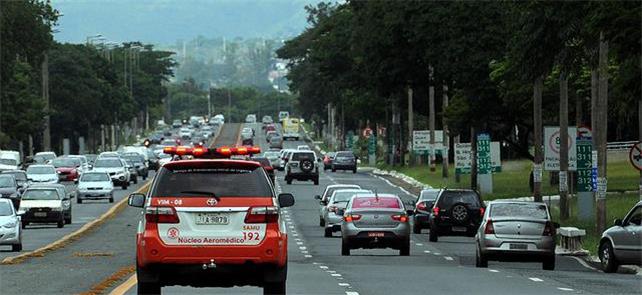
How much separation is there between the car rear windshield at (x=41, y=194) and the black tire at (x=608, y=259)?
1130 inches

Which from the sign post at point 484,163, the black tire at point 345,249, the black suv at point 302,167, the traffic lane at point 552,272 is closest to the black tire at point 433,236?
the traffic lane at point 552,272

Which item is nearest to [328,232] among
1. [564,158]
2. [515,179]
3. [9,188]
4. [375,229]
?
[564,158]

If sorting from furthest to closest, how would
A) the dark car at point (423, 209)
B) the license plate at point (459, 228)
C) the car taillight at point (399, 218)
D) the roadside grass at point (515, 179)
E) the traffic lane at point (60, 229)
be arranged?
the roadside grass at point (515, 179) < the dark car at point (423, 209) < the license plate at point (459, 228) < the traffic lane at point (60, 229) < the car taillight at point (399, 218)

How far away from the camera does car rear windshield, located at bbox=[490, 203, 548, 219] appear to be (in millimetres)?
36531

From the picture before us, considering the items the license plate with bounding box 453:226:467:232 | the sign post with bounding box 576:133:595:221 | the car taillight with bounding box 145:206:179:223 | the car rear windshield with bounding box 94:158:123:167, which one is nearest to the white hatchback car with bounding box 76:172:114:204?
the car rear windshield with bounding box 94:158:123:167

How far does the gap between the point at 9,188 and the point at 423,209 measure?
2308cm

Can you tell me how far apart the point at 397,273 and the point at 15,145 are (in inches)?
4511

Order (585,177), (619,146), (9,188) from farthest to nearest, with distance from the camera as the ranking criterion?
(619,146) < (9,188) < (585,177)

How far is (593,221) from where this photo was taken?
5350 centimetres

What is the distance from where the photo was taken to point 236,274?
21141 millimetres

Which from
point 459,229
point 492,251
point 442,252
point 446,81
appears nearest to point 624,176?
point 446,81

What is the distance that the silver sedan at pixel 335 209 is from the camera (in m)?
51.5

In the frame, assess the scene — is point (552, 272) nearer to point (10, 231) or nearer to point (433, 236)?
point (433, 236)

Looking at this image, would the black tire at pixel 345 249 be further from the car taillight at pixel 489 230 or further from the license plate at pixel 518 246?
the license plate at pixel 518 246
